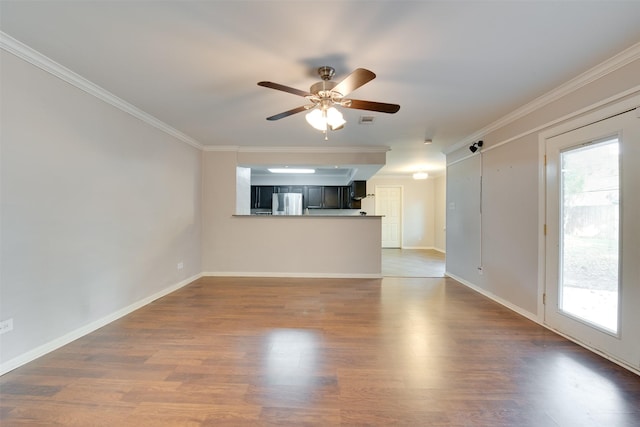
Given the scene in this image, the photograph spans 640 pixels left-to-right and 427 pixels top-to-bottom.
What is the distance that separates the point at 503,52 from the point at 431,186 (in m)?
7.39

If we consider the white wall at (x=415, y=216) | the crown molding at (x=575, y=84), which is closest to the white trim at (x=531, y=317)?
the crown molding at (x=575, y=84)

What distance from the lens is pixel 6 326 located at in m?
1.91

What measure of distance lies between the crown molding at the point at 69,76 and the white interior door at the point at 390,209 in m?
6.76

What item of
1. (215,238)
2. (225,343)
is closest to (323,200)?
(215,238)

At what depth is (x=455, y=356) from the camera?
220 cm

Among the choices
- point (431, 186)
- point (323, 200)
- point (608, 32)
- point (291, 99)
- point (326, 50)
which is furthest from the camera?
point (431, 186)

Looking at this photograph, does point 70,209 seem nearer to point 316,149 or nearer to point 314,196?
point 316,149

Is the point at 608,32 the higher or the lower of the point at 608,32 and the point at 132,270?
the higher

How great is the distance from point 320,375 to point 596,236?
98.6 inches

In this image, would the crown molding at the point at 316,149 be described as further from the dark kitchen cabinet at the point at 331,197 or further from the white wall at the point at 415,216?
the white wall at the point at 415,216

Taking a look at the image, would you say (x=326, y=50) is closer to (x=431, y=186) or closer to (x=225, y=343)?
(x=225, y=343)

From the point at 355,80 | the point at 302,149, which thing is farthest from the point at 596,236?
the point at 302,149

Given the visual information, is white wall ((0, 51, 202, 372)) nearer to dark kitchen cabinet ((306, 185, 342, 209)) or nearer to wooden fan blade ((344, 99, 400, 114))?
wooden fan blade ((344, 99, 400, 114))

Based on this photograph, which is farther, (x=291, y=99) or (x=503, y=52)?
(x=291, y=99)
